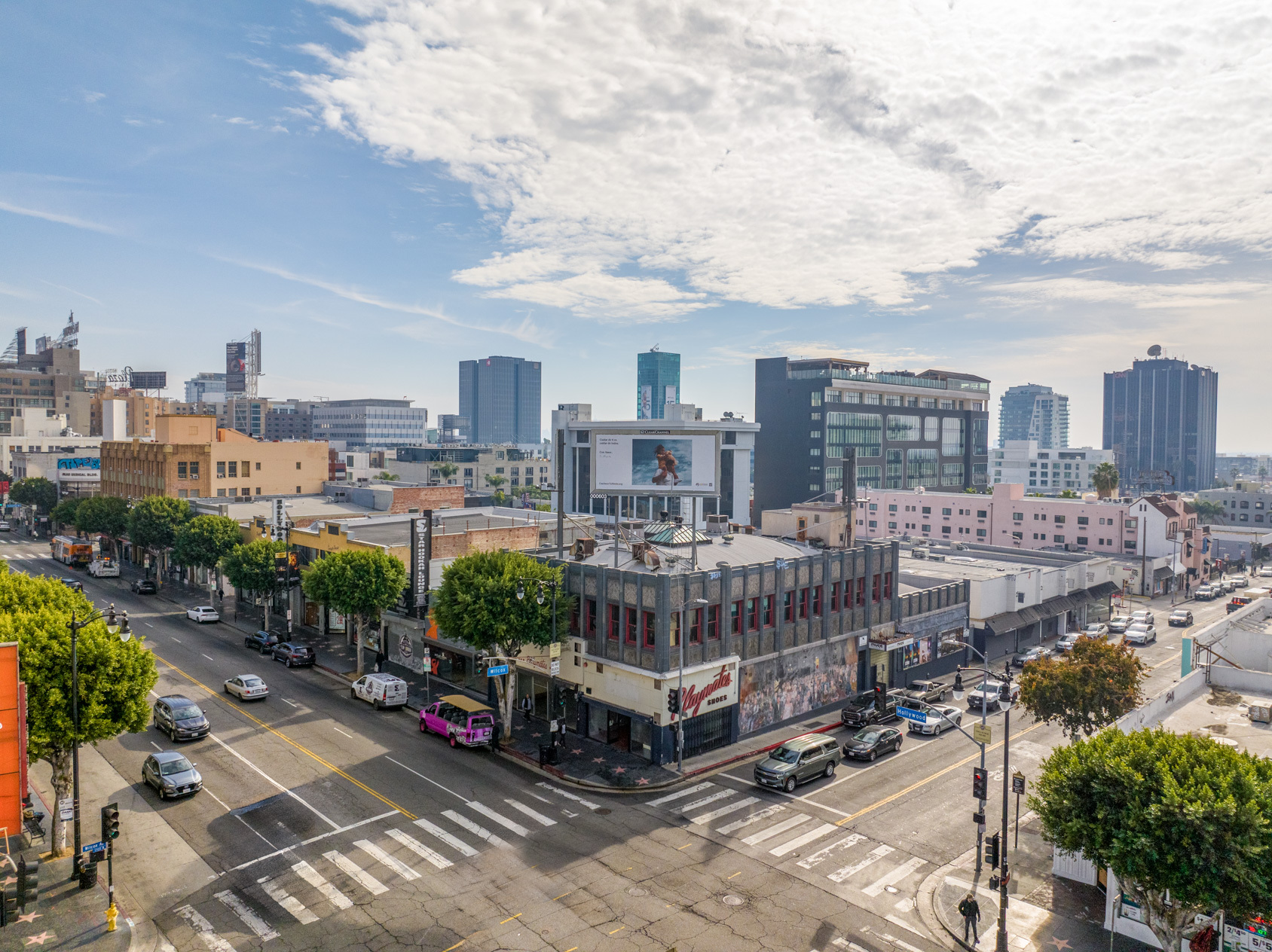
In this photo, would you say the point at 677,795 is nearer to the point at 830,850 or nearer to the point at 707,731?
the point at 707,731

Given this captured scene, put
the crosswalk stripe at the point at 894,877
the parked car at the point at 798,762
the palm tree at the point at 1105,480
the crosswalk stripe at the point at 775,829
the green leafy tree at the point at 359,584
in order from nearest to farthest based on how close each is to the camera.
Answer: the crosswalk stripe at the point at 894,877 < the crosswalk stripe at the point at 775,829 < the parked car at the point at 798,762 < the green leafy tree at the point at 359,584 < the palm tree at the point at 1105,480

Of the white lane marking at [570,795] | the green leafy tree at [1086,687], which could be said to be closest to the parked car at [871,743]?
the green leafy tree at [1086,687]

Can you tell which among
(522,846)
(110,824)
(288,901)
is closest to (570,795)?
(522,846)

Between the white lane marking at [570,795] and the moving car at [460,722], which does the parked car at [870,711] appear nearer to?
the white lane marking at [570,795]

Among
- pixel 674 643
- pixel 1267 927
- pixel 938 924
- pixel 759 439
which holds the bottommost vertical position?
pixel 938 924

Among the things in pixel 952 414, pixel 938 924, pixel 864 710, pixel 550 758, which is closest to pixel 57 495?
pixel 550 758

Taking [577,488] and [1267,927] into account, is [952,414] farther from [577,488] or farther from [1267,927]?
Answer: [1267,927]

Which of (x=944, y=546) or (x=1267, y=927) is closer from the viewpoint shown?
(x=1267, y=927)
